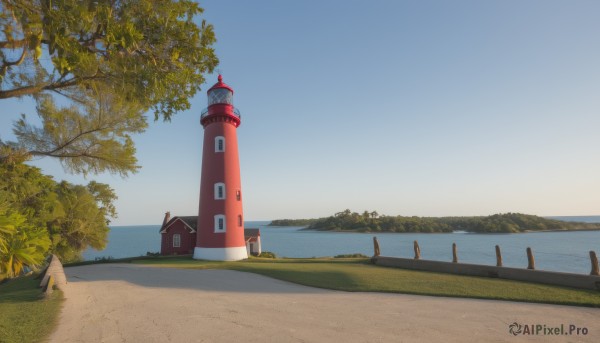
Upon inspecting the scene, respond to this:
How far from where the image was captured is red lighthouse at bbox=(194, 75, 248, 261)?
23014 mm

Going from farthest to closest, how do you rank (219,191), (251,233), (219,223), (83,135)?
(251,233), (219,191), (219,223), (83,135)

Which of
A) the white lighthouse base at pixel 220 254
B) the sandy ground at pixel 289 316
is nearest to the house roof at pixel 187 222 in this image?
the white lighthouse base at pixel 220 254

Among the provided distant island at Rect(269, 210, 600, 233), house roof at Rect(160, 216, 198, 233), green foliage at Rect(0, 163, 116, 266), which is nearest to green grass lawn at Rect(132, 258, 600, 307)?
green foliage at Rect(0, 163, 116, 266)

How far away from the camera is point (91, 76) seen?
6.32 metres

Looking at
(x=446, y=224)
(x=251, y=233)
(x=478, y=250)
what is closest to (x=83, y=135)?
(x=251, y=233)

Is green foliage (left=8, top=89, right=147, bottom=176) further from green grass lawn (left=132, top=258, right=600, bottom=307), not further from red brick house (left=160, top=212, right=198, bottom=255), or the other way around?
red brick house (left=160, top=212, right=198, bottom=255)

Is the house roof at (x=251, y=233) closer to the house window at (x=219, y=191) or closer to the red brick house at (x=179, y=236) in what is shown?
the red brick house at (x=179, y=236)

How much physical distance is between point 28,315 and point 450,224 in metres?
127

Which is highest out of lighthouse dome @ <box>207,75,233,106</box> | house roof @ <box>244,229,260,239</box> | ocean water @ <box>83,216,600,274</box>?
lighthouse dome @ <box>207,75,233,106</box>

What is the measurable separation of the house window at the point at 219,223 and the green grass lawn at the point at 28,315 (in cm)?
1278

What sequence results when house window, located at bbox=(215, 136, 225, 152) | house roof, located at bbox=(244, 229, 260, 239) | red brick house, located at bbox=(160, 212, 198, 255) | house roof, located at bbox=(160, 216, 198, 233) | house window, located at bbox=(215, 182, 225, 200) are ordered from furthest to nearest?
1. house roof, located at bbox=(244, 229, 260, 239)
2. house roof, located at bbox=(160, 216, 198, 233)
3. red brick house, located at bbox=(160, 212, 198, 255)
4. house window, located at bbox=(215, 136, 225, 152)
5. house window, located at bbox=(215, 182, 225, 200)

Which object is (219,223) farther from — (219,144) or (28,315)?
(28,315)

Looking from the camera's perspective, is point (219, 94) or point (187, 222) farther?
point (187, 222)

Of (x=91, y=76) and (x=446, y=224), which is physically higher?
(x=91, y=76)
